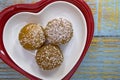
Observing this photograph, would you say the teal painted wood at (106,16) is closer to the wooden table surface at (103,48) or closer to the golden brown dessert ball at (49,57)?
the wooden table surface at (103,48)

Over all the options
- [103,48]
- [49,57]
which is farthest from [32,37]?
[103,48]

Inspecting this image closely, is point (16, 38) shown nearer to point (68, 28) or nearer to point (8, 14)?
point (8, 14)

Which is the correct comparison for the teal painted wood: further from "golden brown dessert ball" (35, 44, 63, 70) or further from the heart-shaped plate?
"golden brown dessert ball" (35, 44, 63, 70)

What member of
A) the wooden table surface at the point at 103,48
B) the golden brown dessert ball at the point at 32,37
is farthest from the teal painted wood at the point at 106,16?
the golden brown dessert ball at the point at 32,37

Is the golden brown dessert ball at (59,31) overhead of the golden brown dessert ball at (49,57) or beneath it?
overhead

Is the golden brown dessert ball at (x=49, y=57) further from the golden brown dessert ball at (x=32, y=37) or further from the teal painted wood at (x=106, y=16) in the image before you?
the teal painted wood at (x=106, y=16)

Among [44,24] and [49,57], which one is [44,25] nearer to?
[44,24]

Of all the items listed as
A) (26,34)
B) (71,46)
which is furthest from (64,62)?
(26,34)
